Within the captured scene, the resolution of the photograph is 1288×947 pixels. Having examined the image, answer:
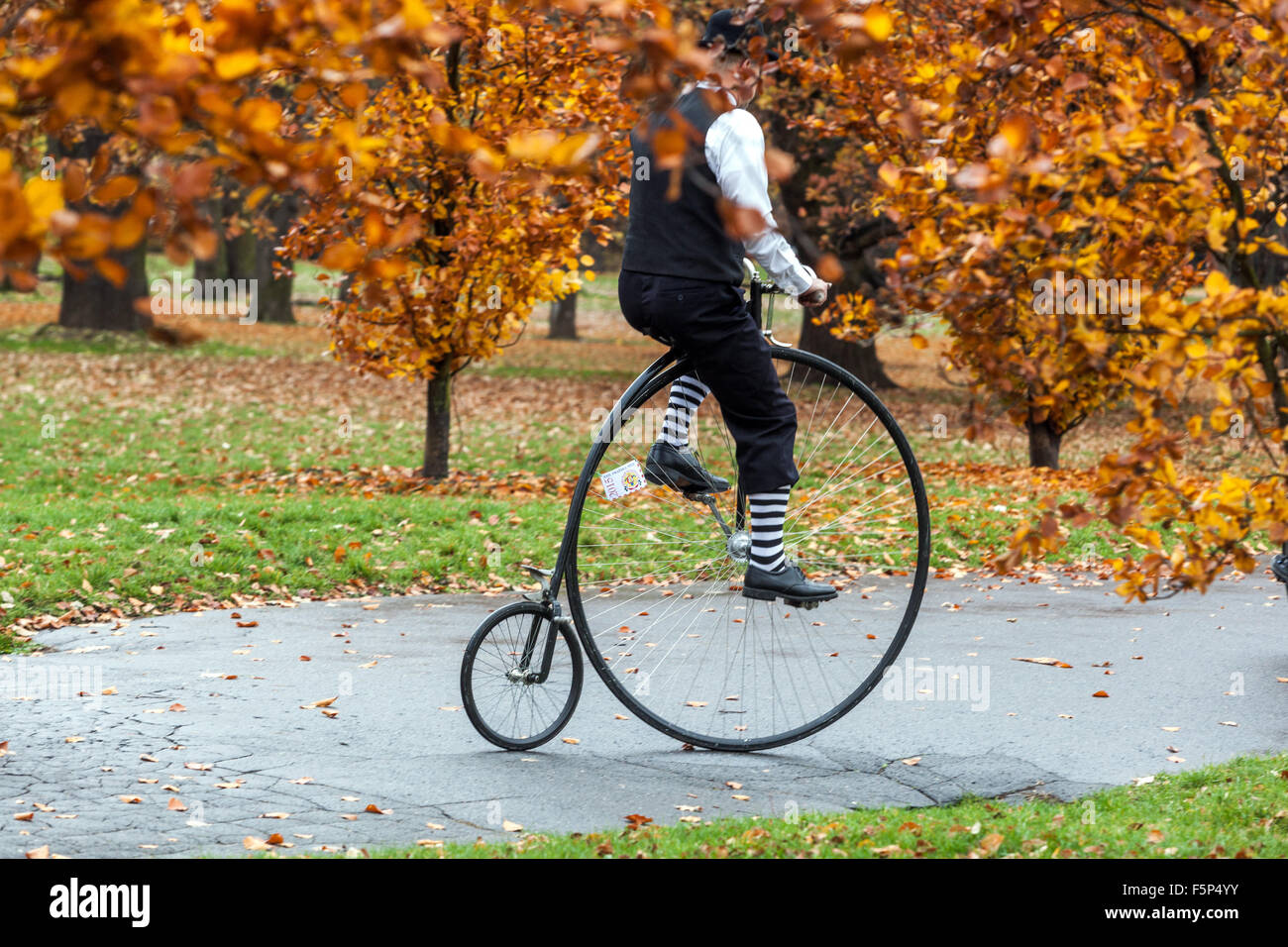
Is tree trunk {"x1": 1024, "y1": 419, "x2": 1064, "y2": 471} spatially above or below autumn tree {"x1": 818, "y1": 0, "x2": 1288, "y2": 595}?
below

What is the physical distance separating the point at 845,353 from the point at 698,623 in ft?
49.2

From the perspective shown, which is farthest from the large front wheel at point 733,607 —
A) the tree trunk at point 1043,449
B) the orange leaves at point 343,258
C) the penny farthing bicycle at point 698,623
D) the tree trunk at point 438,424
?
the tree trunk at point 1043,449

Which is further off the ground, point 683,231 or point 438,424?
point 683,231

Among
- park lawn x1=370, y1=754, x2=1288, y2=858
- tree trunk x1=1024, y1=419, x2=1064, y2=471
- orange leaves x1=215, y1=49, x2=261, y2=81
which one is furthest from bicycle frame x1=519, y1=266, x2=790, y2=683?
tree trunk x1=1024, y1=419, x2=1064, y2=471

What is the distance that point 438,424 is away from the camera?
11781 millimetres

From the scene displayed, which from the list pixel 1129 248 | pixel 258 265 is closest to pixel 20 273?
pixel 1129 248

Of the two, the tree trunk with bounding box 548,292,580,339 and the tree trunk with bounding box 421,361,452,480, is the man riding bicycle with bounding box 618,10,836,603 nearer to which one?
the tree trunk with bounding box 421,361,452,480

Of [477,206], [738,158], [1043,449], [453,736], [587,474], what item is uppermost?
[477,206]

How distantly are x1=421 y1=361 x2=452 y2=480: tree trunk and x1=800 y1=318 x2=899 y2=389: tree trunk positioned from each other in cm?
972

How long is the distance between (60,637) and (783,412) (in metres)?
3.70

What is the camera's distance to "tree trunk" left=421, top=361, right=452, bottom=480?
11578mm

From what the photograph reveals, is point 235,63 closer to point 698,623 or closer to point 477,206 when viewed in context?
point 698,623

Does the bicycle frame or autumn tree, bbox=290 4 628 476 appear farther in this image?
autumn tree, bbox=290 4 628 476
